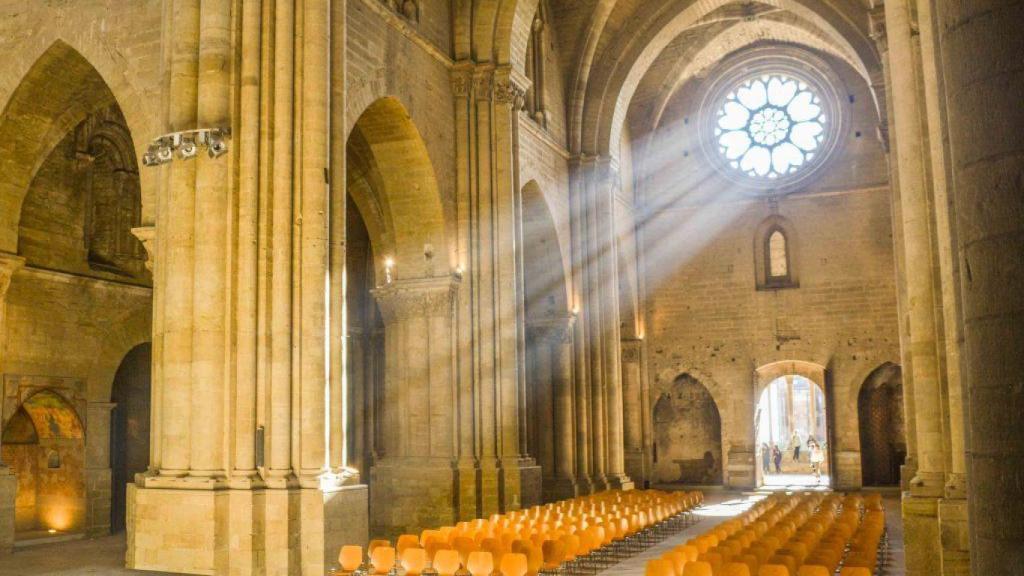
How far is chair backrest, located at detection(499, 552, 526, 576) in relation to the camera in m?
10.9

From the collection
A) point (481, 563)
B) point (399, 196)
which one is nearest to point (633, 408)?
point (399, 196)

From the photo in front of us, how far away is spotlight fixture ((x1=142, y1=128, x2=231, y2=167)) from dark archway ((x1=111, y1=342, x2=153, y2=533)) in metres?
8.99

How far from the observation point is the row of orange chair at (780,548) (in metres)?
9.87

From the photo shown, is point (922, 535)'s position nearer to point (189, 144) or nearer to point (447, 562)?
point (447, 562)

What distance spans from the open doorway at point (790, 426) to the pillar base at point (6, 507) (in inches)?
1234

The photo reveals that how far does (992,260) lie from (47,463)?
19819 mm

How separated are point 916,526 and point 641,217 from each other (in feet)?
81.6

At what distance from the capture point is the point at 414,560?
11.4 metres

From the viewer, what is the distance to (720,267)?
34.8 metres

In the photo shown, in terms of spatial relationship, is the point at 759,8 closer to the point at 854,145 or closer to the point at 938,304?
the point at 854,145

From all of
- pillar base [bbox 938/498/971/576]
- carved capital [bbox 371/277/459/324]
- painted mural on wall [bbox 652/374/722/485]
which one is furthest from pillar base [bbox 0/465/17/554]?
painted mural on wall [bbox 652/374/722/485]

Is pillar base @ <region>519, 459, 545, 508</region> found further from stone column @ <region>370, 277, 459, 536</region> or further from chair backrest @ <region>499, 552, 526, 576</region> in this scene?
chair backrest @ <region>499, 552, 526, 576</region>

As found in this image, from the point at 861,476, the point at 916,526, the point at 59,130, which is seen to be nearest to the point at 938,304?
the point at 916,526

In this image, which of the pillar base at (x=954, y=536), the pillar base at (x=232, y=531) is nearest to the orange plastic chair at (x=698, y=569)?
the pillar base at (x=954, y=536)
